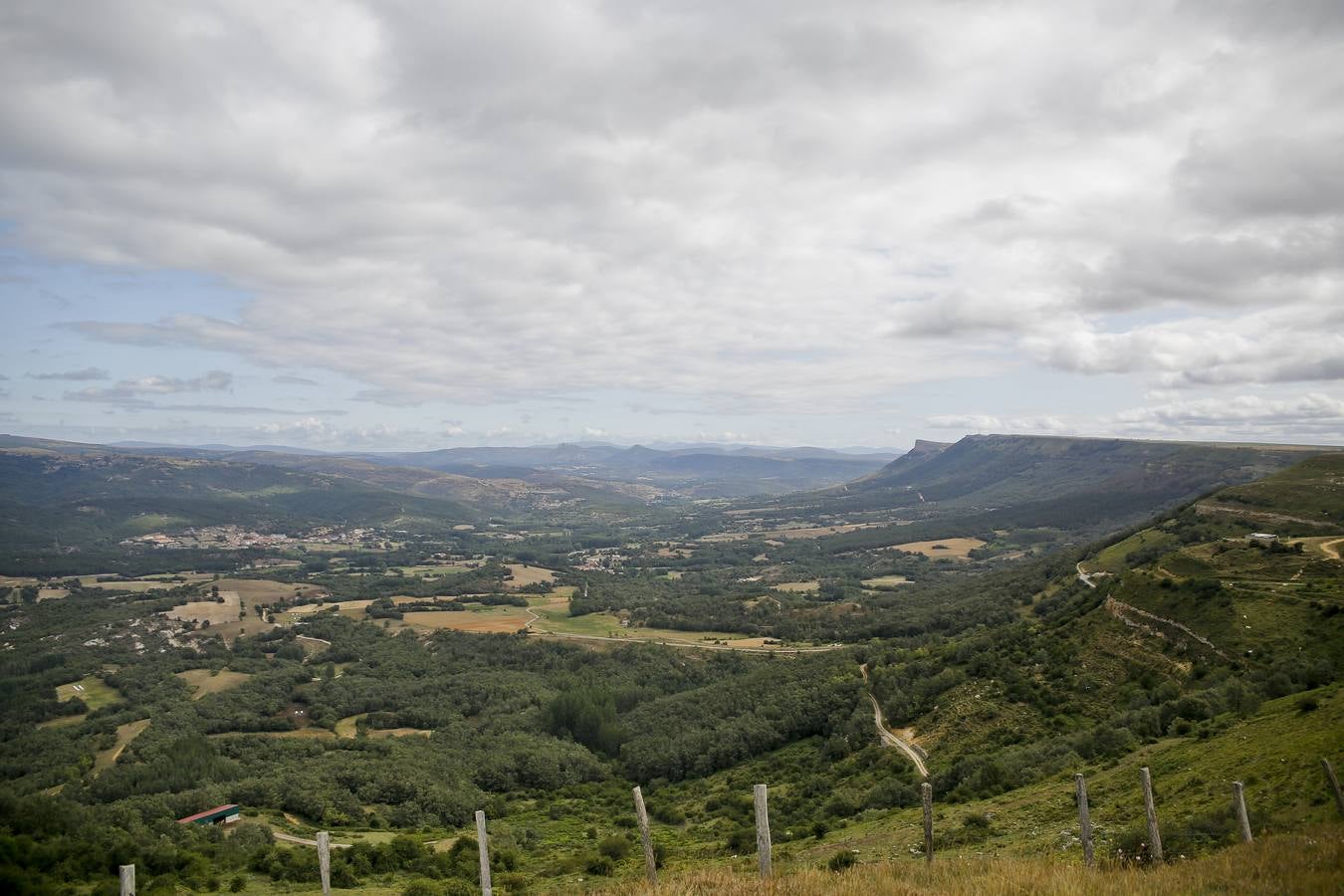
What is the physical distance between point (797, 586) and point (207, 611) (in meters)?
151

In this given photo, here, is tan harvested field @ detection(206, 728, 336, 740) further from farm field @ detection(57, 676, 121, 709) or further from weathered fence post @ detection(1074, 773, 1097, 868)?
weathered fence post @ detection(1074, 773, 1097, 868)

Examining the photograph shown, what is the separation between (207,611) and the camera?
16325cm

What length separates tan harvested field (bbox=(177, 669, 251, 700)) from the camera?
11478cm

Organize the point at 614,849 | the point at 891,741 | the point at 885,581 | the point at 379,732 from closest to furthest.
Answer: the point at 614,849 → the point at 891,741 → the point at 379,732 → the point at 885,581

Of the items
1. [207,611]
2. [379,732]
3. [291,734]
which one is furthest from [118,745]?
[207,611]

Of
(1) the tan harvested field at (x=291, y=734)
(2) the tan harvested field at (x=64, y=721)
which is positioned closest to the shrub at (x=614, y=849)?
(1) the tan harvested field at (x=291, y=734)

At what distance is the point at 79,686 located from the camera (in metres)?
117

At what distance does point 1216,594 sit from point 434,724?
9758 cm

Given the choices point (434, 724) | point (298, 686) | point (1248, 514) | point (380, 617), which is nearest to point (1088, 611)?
point (1248, 514)

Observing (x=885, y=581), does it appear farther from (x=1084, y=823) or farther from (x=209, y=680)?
Answer: (x=1084, y=823)

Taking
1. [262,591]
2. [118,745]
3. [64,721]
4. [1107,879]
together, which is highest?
[1107,879]

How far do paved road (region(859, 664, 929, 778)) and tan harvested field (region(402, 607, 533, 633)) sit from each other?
9810cm

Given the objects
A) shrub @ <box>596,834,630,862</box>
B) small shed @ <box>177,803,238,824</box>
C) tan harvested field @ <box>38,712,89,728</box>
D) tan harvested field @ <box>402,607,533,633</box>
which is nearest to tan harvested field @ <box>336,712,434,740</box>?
small shed @ <box>177,803,238,824</box>

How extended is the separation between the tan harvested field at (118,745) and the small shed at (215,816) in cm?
3597
